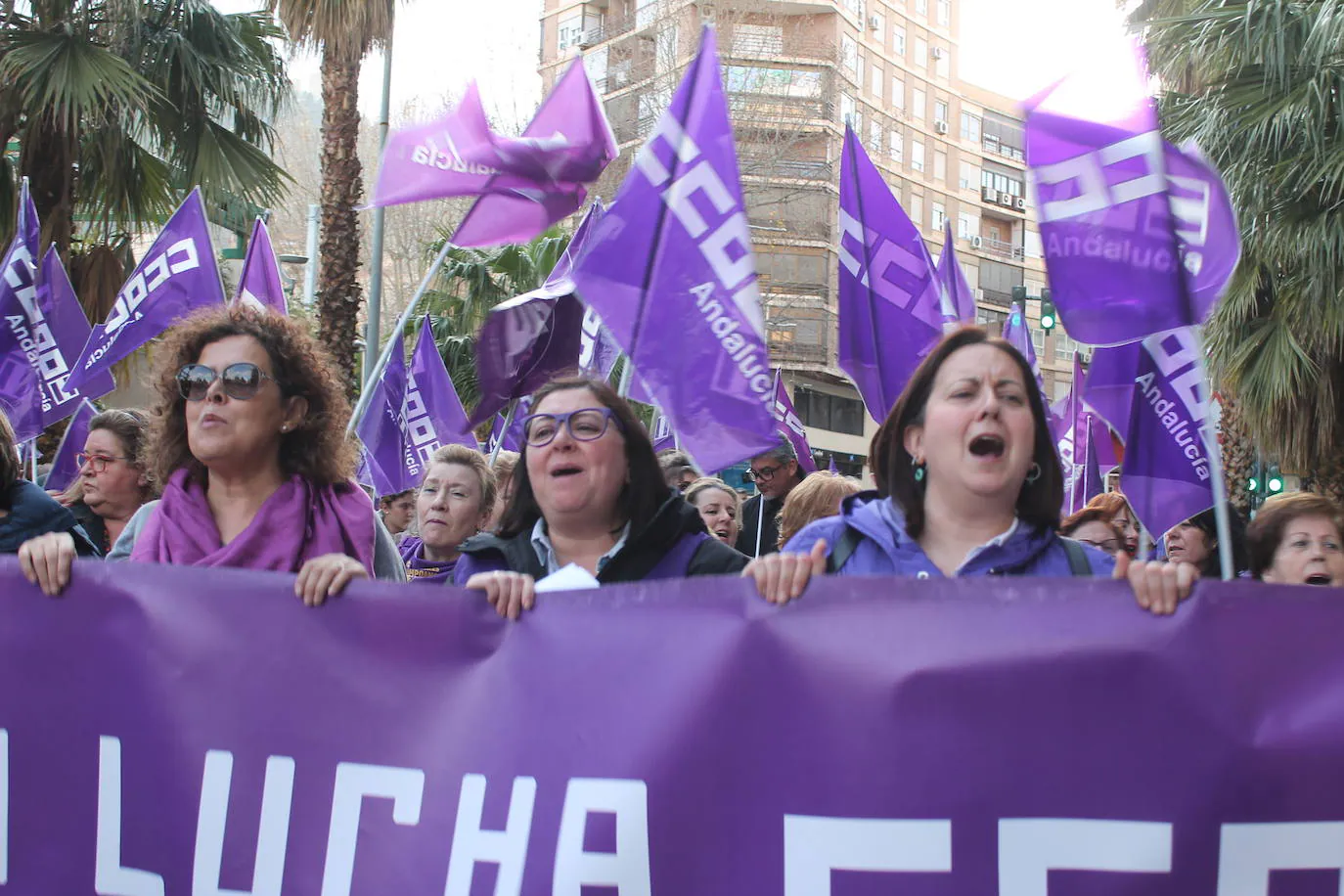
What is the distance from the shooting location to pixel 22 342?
7379 millimetres

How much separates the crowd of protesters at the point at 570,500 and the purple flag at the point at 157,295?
150 inches

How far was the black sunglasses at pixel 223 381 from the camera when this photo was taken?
3.05 meters

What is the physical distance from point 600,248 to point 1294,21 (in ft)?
23.4

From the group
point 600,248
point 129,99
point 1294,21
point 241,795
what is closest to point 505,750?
point 241,795

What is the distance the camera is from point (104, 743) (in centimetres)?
273

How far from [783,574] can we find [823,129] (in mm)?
32879

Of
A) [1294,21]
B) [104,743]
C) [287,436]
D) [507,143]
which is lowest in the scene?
[104,743]

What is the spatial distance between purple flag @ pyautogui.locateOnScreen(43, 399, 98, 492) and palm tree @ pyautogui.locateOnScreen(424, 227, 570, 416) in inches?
460

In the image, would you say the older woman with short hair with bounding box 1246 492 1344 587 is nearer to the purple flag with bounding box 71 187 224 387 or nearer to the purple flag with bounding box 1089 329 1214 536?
the purple flag with bounding box 1089 329 1214 536

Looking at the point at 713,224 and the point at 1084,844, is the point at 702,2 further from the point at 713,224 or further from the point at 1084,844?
the point at 1084,844

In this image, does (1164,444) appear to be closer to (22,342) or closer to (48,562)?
(48,562)

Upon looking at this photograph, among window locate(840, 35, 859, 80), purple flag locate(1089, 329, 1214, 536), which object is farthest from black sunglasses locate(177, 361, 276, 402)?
window locate(840, 35, 859, 80)

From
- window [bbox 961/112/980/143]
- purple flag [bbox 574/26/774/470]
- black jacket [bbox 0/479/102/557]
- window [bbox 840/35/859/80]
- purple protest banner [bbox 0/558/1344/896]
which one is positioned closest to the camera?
purple protest banner [bbox 0/558/1344/896]

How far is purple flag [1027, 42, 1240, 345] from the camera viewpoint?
378 cm
